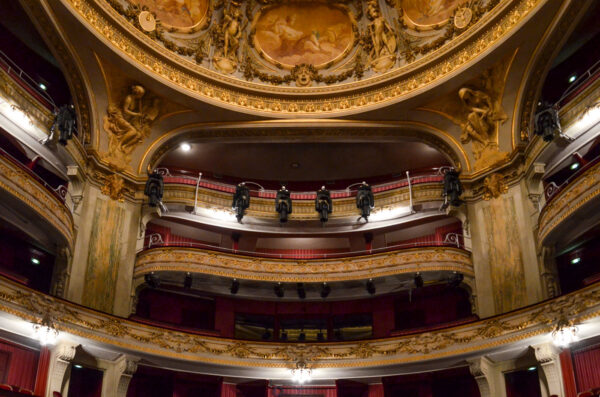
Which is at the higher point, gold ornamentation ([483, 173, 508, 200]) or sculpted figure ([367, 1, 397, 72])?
sculpted figure ([367, 1, 397, 72])

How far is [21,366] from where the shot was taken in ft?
49.7

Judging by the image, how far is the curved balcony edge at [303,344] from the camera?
46.3 feet

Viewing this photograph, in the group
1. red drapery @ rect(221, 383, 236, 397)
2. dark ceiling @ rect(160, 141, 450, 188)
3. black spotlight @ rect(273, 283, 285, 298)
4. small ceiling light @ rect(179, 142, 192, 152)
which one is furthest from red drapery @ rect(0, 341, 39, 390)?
dark ceiling @ rect(160, 141, 450, 188)

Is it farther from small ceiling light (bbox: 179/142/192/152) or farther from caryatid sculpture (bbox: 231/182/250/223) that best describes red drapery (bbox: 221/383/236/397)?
small ceiling light (bbox: 179/142/192/152)

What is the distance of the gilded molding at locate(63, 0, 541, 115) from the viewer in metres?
18.5

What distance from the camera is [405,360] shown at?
18.2 m

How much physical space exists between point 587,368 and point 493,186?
264 inches

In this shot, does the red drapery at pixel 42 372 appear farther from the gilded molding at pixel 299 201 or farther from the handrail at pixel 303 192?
the handrail at pixel 303 192

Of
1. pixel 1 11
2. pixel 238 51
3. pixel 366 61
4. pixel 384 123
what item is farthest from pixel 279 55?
pixel 1 11

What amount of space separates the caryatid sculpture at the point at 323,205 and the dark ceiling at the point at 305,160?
10.6 feet

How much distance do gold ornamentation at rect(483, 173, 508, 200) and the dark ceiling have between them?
4.87m

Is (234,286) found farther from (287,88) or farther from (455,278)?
(287,88)

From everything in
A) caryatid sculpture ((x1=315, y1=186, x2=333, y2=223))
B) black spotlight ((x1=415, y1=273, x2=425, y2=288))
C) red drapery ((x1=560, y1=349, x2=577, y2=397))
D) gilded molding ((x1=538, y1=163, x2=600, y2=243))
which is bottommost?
red drapery ((x1=560, y1=349, x2=577, y2=397))

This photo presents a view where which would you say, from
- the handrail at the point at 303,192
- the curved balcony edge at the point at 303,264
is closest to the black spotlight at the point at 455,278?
the curved balcony edge at the point at 303,264
